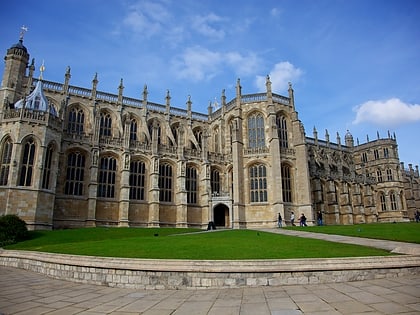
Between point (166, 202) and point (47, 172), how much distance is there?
44.8 ft

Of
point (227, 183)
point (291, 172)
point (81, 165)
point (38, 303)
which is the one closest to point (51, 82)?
point (81, 165)

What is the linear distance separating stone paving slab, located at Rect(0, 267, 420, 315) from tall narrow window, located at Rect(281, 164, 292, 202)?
93.1 feet

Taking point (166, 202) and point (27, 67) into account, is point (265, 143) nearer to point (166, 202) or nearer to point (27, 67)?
point (166, 202)

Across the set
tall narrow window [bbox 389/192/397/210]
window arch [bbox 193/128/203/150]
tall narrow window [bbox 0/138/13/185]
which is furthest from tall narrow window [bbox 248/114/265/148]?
tall narrow window [bbox 389/192/397/210]

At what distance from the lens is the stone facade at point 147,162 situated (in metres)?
29.2

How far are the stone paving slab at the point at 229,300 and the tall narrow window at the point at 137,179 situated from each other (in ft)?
85.2

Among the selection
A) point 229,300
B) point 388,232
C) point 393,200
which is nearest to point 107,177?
point 388,232

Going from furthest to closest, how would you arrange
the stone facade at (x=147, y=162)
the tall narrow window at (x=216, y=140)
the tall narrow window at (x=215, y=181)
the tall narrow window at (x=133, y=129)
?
the tall narrow window at (x=216, y=140), the tall narrow window at (x=133, y=129), the tall narrow window at (x=215, y=181), the stone facade at (x=147, y=162)

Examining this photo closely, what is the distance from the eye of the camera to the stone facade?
1148 inches

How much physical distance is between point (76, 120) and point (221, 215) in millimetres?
22146

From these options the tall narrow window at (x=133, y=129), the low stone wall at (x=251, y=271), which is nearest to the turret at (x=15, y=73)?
the tall narrow window at (x=133, y=129)

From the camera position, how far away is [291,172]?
39.6 meters

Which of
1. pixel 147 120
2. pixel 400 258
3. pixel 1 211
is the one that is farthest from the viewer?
pixel 147 120

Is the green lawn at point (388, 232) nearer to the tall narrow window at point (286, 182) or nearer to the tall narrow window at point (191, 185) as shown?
the tall narrow window at point (286, 182)
